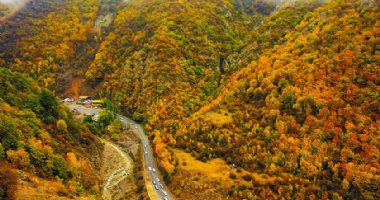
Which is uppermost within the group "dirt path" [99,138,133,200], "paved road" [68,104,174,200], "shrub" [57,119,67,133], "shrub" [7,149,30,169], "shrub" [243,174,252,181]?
"shrub" [7,149,30,169]

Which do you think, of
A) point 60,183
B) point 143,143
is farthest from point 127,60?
point 60,183

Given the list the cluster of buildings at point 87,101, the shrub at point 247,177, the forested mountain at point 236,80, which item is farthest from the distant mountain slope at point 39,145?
the cluster of buildings at point 87,101

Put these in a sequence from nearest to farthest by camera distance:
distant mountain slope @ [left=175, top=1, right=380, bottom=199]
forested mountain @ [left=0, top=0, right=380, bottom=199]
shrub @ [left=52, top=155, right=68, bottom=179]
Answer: shrub @ [left=52, top=155, right=68, bottom=179], distant mountain slope @ [left=175, top=1, right=380, bottom=199], forested mountain @ [left=0, top=0, right=380, bottom=199]

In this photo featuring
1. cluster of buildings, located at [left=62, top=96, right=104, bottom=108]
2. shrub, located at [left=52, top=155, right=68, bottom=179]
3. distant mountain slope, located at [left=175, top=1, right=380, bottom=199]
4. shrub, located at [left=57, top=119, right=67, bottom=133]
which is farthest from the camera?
cluster of buildings, located at [left=62, top=96, right=104, bottom=108]

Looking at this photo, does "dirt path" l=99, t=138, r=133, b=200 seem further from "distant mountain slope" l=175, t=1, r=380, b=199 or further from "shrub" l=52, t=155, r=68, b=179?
"distant mountain slope" l=175, t=1, r=380, b=199

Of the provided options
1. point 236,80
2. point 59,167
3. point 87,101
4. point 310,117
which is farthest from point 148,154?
point 87,101

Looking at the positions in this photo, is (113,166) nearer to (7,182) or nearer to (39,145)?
(39,145)

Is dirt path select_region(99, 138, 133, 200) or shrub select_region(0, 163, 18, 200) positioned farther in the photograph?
dirt path select_region(99, 138, 133, 200)

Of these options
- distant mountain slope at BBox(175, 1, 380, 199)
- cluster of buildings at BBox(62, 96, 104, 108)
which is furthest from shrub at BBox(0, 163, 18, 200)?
cluster of buildings at BBox(62, 96, 104, 108)
